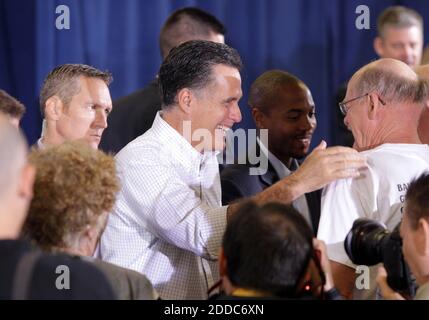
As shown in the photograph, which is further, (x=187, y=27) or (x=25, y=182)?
(x=187, y=27)

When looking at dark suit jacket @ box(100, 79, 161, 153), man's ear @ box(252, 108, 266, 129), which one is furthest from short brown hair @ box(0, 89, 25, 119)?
man's ear @ box(252, 108, 266, 129)

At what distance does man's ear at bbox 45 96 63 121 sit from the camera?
2.83 m

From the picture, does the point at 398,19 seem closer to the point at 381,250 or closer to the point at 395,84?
the point at 395,84

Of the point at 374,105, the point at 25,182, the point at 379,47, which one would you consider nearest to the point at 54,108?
the point at 374,105

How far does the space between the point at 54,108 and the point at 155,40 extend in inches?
44.7

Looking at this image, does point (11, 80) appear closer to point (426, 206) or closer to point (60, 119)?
point (60, 119)

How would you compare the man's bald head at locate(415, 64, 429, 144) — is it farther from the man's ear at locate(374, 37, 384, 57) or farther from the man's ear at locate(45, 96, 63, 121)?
the man's ear at locate(374, 37, 384, 57)

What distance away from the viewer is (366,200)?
2.19 metres

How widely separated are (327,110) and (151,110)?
0.90 m

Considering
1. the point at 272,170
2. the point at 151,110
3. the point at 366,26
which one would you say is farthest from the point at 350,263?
the point at 366,26

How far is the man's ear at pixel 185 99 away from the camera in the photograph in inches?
97.1

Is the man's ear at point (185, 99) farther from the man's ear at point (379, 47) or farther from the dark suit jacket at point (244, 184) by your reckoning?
the man's ear at point (379, 47)

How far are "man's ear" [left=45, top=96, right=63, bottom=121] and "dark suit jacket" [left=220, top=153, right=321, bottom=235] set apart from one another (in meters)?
0.54

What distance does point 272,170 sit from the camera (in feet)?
10.00
